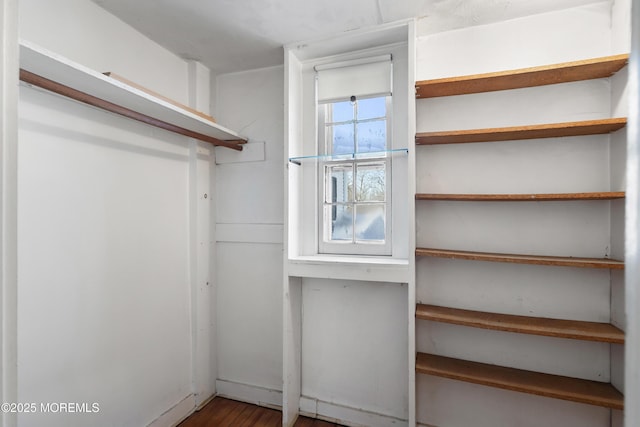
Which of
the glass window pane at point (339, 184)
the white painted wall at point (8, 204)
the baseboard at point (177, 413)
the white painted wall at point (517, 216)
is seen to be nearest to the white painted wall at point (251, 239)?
the baseboard at point (177, 413)

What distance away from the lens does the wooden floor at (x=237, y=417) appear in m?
2.04

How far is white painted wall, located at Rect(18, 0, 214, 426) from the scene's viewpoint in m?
1.37

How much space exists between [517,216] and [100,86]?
2.22 metres

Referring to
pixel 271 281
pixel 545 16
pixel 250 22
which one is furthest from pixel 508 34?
pixel 271 281

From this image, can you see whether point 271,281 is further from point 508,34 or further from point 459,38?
point 508,34

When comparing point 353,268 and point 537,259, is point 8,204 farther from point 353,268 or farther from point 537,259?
point 537,259

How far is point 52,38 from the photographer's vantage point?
56.3 inches

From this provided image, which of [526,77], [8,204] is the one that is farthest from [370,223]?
[8,204]

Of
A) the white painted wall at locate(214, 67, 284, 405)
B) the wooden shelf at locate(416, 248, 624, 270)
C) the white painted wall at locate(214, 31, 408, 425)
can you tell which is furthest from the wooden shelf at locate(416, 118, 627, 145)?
the white painted wall at locate(214, 67, 284, 405)

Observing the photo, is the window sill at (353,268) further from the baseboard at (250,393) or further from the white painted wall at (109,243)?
the baseboard at (250,393)

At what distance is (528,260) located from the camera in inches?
59.4

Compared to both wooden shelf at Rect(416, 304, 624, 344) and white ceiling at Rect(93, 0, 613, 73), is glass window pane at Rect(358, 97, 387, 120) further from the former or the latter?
wooden shelf at Rect(416, 304, 624, 344)

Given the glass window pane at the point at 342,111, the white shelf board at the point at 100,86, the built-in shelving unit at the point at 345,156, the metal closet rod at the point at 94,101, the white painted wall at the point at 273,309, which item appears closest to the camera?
the white shelf board at the point at 100,86

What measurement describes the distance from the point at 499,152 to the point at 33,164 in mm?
2359
